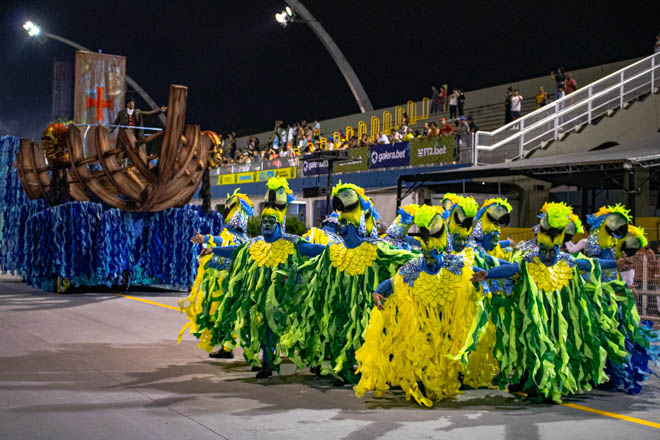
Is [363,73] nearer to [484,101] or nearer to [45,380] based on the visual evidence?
[484,101]

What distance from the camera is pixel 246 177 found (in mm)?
26203

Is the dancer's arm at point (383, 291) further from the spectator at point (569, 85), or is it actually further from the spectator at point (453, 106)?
the spectator at point (453, 106)

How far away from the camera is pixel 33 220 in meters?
13.8

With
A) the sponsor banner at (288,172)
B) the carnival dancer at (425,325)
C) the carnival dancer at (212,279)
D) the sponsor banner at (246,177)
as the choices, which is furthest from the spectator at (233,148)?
the carnival dancer at (425,325)

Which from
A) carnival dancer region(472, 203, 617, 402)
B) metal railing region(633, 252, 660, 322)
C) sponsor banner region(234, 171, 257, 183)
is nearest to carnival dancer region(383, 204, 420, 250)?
carnival dancer region(472, 203, 617, 402)

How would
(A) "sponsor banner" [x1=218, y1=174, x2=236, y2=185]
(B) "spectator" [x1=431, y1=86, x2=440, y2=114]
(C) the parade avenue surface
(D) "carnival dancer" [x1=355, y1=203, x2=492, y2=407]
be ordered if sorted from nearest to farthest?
(C) the parade avenue surface → (D) "carnival dancer" [x1=355, y1=203, x2=492, y2=407] → (B) "spectator" [x1=431, y1=86, x2=440, y2=114] → (A) "sponsor banner" [x1=218, y1=174, x2=236, y2=185]

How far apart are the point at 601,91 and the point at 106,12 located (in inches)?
895

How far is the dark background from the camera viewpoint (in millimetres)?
25469

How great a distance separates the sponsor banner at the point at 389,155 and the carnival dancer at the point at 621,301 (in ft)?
40.3

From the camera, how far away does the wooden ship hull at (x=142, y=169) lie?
12992 mm

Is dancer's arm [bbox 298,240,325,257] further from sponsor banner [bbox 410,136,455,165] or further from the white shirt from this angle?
the white shirt

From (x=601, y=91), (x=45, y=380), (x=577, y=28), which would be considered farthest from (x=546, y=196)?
(x=45, y=380)

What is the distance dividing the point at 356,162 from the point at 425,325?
15.4 metres

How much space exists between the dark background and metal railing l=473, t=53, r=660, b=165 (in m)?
7.36
